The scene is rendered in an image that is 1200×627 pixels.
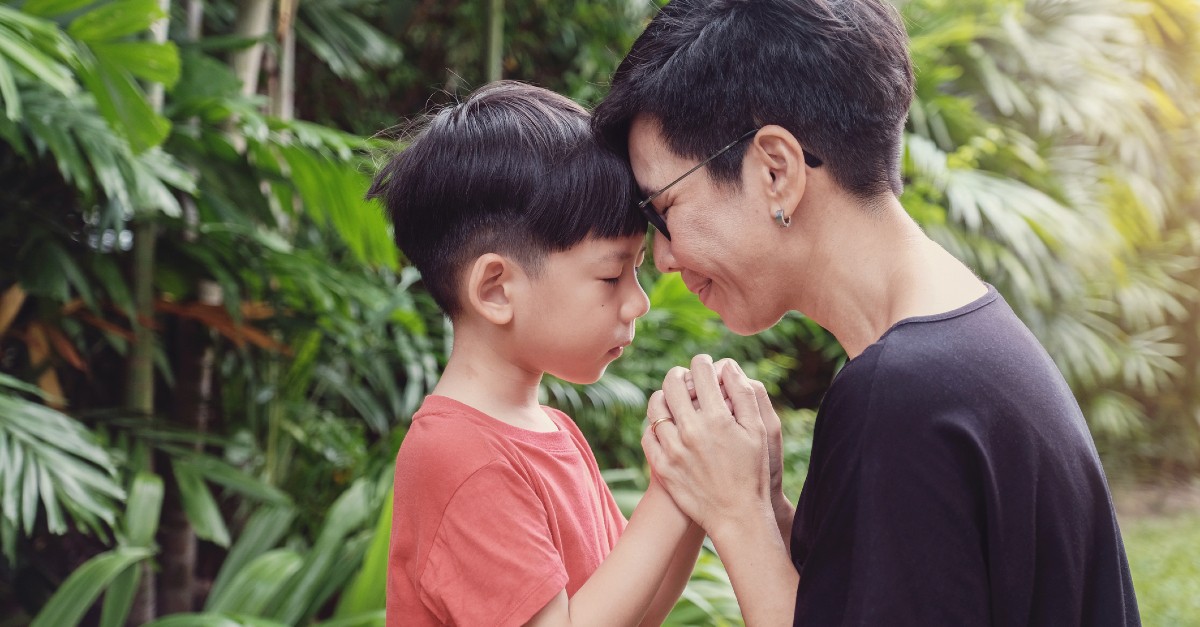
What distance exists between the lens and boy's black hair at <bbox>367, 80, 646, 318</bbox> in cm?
140

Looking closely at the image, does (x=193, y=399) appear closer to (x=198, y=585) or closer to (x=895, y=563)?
(x=198, y=585)

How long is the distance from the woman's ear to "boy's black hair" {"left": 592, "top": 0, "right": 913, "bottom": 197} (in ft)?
0.08

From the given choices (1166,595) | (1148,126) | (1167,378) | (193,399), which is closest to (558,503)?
(193,399)

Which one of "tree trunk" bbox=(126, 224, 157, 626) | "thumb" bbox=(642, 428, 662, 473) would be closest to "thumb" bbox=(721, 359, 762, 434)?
"thumb" bbox=(642, 428, 662, 473)

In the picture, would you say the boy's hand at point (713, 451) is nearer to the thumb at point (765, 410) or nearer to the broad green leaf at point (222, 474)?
the thumb at point (765, 410)

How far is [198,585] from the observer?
343cm

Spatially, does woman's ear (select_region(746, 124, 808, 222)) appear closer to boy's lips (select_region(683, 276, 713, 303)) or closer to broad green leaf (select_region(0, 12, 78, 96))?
boy's lips (select_region(683, 276, 713, 303))

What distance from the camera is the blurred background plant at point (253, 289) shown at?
2289 mm

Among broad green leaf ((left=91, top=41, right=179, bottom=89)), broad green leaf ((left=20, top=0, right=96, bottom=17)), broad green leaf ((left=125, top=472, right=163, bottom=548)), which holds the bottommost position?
broad green leaf ((left=125, top=472, right=163, bottom=548))

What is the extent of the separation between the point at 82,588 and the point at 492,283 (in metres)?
1.47

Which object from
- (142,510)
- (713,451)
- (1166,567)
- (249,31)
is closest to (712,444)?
(713,451)

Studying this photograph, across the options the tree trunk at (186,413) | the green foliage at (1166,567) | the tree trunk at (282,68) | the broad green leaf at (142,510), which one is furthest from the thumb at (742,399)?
the green foliage at (1166,567)

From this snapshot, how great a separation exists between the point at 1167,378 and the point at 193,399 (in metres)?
6.88

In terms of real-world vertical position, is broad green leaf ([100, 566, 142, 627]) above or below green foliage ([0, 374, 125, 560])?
below
